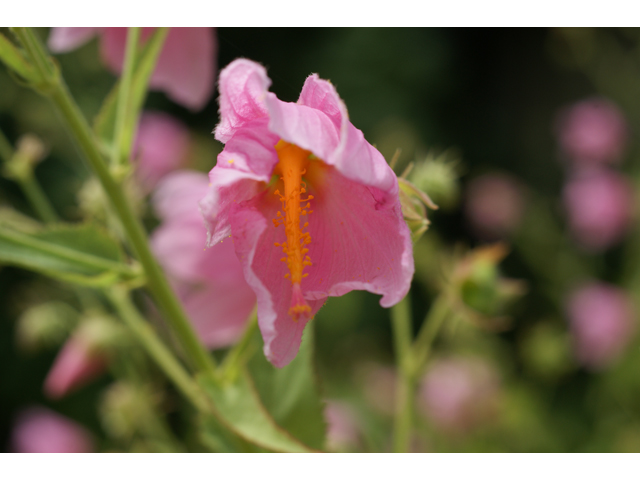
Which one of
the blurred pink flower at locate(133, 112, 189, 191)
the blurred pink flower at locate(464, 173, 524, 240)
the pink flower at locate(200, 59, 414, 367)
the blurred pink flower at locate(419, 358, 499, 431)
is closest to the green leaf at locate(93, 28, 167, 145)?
the pink flower at locate(200, 59, 414, 367)

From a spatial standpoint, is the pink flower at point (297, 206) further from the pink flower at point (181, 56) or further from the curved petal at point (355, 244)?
the pink flower at point (181, 56)

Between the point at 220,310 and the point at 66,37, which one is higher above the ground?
the point at 66,37

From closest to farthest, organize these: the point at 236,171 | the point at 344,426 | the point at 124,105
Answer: the point at 236,171 → the point at 124,105 → the point at 344,426

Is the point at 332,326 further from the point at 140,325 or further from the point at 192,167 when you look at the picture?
the point at 140,325

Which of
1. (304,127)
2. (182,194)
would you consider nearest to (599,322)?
(182,194)

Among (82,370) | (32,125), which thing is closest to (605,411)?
(82,370)

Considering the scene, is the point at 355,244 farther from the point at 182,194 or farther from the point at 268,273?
the point at 182,194
